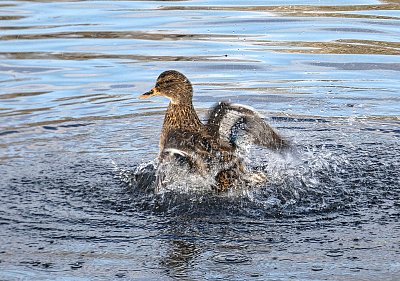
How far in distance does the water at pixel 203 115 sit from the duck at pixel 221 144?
0.67ft

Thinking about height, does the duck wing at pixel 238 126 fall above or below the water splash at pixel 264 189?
above

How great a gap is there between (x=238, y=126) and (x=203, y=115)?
8.37ft

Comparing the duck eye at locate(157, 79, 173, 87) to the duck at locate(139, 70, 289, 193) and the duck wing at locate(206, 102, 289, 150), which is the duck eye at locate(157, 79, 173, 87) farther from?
the duck wing at locate(206, 102, 289, 150)

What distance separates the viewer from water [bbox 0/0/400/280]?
Answer: 6.82 meters

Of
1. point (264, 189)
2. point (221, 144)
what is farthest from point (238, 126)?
point (264, 189)

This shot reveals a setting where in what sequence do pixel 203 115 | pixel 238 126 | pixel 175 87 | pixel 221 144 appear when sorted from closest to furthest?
pixel 221 144, pixel 238 126, pixel 175 87, pixel 203 115

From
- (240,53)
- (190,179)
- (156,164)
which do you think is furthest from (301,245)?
(240,53)

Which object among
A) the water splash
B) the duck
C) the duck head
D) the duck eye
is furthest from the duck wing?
the duck eye

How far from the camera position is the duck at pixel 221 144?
8.23 meters

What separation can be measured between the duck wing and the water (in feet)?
1.18

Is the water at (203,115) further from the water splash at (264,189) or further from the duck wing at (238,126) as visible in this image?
the duck wing at (238,126)

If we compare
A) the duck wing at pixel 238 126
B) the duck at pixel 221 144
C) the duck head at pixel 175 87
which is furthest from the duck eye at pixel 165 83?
the duck wing at pixel 238 126

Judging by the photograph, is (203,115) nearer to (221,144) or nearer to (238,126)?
A: (238,126)

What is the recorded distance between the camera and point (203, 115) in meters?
11.0
